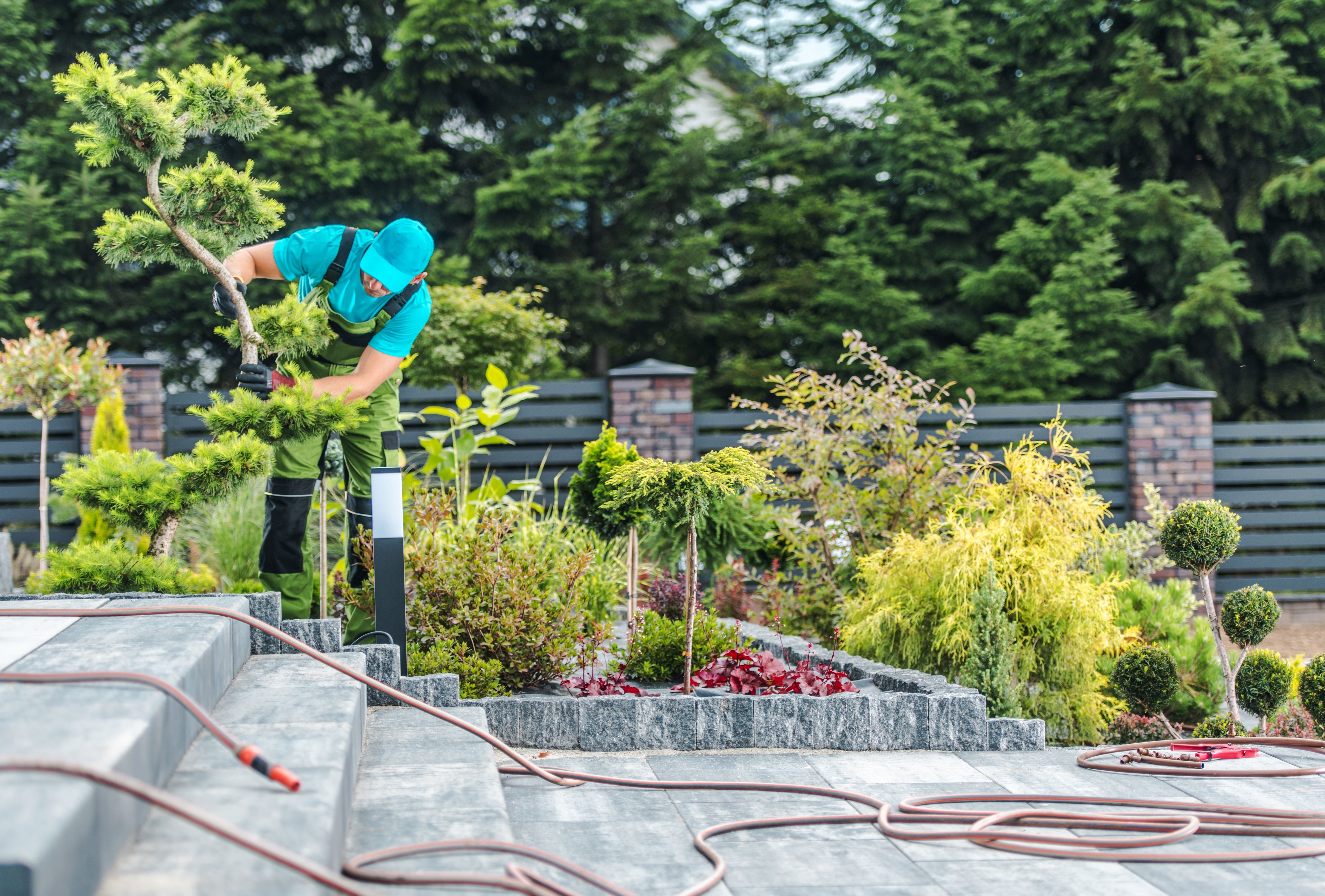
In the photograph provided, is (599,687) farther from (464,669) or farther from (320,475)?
(320,475)

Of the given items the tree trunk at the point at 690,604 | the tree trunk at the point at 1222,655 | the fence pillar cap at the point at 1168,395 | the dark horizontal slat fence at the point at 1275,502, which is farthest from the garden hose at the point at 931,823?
the dark horizontal slat fence at the point at 1275,502

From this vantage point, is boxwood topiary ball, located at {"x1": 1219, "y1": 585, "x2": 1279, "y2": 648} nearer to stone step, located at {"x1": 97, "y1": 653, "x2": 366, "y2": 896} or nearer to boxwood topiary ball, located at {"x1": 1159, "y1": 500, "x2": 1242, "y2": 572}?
boxwood topiary ball, located at {"x1": 1159, "y1": 500, "x2": 1242, "y2": 572}

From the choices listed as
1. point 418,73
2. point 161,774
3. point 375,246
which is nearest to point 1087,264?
point 418,73

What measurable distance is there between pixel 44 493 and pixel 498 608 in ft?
15.1

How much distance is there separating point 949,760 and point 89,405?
6692 mm

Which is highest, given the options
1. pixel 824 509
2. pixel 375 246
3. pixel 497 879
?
pixel 375 246

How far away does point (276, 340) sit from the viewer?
336 centimetres

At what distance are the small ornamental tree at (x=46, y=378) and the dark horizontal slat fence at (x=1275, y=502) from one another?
9020mm

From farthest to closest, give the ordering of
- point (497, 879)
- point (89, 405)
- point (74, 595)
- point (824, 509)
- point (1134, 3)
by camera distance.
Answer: point (1134, 3) < point (89, 405) < point (824, 509) < point (74, 595) < point (497, 879)

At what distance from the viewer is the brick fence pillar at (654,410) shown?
25.4 feet

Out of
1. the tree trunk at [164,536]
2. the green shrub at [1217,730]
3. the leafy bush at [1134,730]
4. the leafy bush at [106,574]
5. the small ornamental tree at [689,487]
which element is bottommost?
the leafy bush at [1134,730]

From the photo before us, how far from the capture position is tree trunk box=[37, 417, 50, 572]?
5.95 meters

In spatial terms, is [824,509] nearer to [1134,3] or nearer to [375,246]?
[375,246]

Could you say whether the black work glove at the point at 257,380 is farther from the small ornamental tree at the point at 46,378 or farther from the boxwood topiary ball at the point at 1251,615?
the boxwood topiary ball at the point at 1251,615
